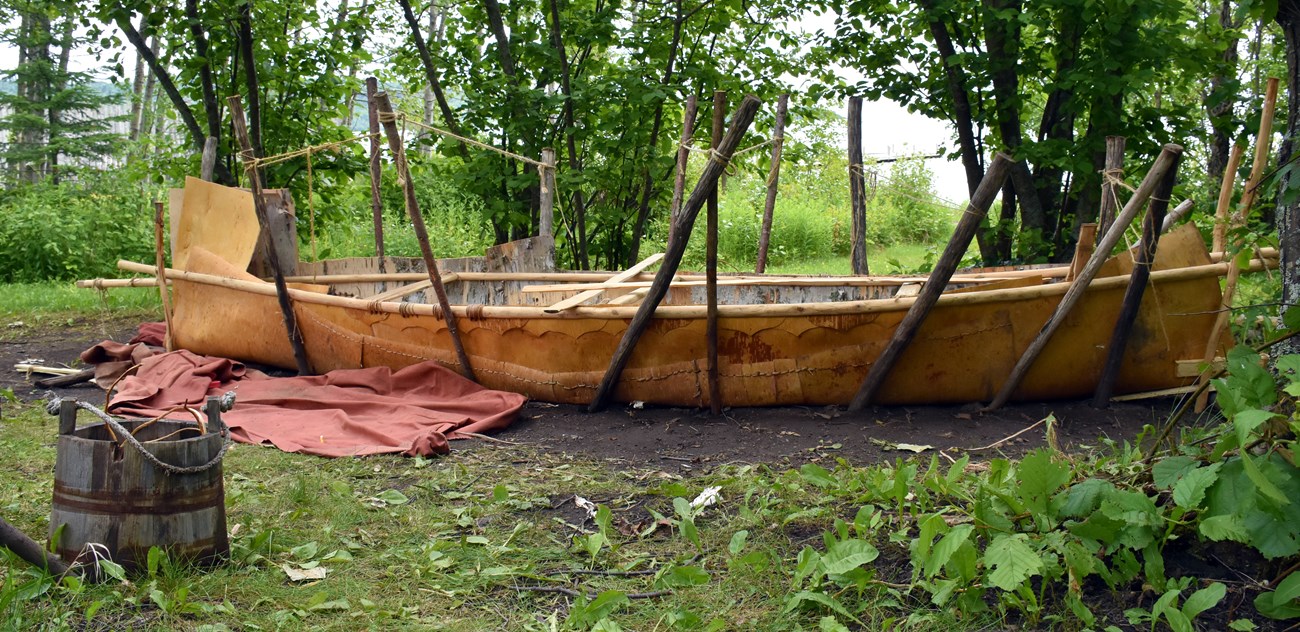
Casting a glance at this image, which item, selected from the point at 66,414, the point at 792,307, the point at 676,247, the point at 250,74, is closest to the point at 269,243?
the point at 676,247

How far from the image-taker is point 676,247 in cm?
508

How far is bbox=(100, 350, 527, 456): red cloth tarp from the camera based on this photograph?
15.7 feet

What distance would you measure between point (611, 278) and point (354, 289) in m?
2.25

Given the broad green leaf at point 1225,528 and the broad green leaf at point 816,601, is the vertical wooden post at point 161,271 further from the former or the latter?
the broad green leaf at point 1225,528

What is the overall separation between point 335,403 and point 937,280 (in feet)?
10.7

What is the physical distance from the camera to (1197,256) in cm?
468

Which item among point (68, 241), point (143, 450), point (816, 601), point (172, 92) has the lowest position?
point (816, 601)

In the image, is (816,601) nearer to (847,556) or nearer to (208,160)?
(847,556)

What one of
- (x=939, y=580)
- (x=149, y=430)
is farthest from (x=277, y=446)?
(x=939, y=580)

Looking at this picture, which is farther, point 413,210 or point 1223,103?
point 1223,103

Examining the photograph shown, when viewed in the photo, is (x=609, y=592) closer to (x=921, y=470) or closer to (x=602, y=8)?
(x=921, y=470)

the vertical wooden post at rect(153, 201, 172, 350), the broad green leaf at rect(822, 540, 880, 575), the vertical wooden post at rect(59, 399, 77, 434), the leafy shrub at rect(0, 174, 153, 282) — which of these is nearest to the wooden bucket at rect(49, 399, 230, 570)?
the vertical wooden post at rect(59, 399, 77, 434)

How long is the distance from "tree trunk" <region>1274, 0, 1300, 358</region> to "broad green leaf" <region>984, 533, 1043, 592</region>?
100 centimetres

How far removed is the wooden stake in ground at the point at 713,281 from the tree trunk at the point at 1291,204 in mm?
2488
